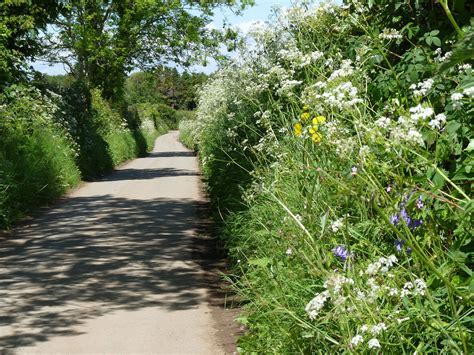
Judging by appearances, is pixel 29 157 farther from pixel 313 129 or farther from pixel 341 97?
pixel 341 97

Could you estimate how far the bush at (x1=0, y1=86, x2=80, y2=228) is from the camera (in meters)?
13.5

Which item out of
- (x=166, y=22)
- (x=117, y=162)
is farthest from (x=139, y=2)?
(x=117, y=162)

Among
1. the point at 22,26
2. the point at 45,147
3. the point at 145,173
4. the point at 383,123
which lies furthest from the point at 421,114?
the point at 145,173

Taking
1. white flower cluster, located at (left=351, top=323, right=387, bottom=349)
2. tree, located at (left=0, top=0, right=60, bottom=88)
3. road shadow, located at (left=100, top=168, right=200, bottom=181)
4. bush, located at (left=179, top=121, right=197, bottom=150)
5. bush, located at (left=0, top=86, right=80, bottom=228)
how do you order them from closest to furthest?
white flower cluster, located at (left=351, top=323, right=387, bottom=349), bush, located at (left=0, top=86, right=80, bottom=228), tree, located at (left=0, top=0, right=60, bottom=88), road shadow, located at (left=100, top=168, right=200, bottom=181), bush, located at (left=179, top=121, right=197, bottom=150)

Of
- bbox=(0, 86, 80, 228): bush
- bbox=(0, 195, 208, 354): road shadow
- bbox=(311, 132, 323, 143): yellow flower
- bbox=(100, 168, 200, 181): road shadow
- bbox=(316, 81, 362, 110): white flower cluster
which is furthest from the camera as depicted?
bbox=(100, 168, 200, 181): road shadow

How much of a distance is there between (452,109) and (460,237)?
2.53ft

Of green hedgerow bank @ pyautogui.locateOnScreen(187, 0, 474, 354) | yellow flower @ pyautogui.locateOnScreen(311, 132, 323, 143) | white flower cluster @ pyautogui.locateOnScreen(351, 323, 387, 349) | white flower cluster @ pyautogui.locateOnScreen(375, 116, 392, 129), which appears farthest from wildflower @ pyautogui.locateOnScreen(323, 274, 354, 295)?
yellow flower @ pyautogui.locateOnScreen(311, 132, 323, 143)

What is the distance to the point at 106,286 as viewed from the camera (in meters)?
8.12

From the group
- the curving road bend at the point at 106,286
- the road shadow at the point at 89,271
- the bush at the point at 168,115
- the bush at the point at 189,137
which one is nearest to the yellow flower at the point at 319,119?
the curving road bend at the point at 106,286

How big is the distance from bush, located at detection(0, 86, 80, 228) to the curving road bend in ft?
2.11

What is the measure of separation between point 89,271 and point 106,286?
2.61ft

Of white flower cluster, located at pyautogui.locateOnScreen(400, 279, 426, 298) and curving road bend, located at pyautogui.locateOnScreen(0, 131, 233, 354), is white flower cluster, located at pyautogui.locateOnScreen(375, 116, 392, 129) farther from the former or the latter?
curving road bend, located at pyautogui.locateOnScreen(0, 131, 233, 354)

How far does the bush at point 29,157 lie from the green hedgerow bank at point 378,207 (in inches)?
274

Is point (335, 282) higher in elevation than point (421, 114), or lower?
lower
